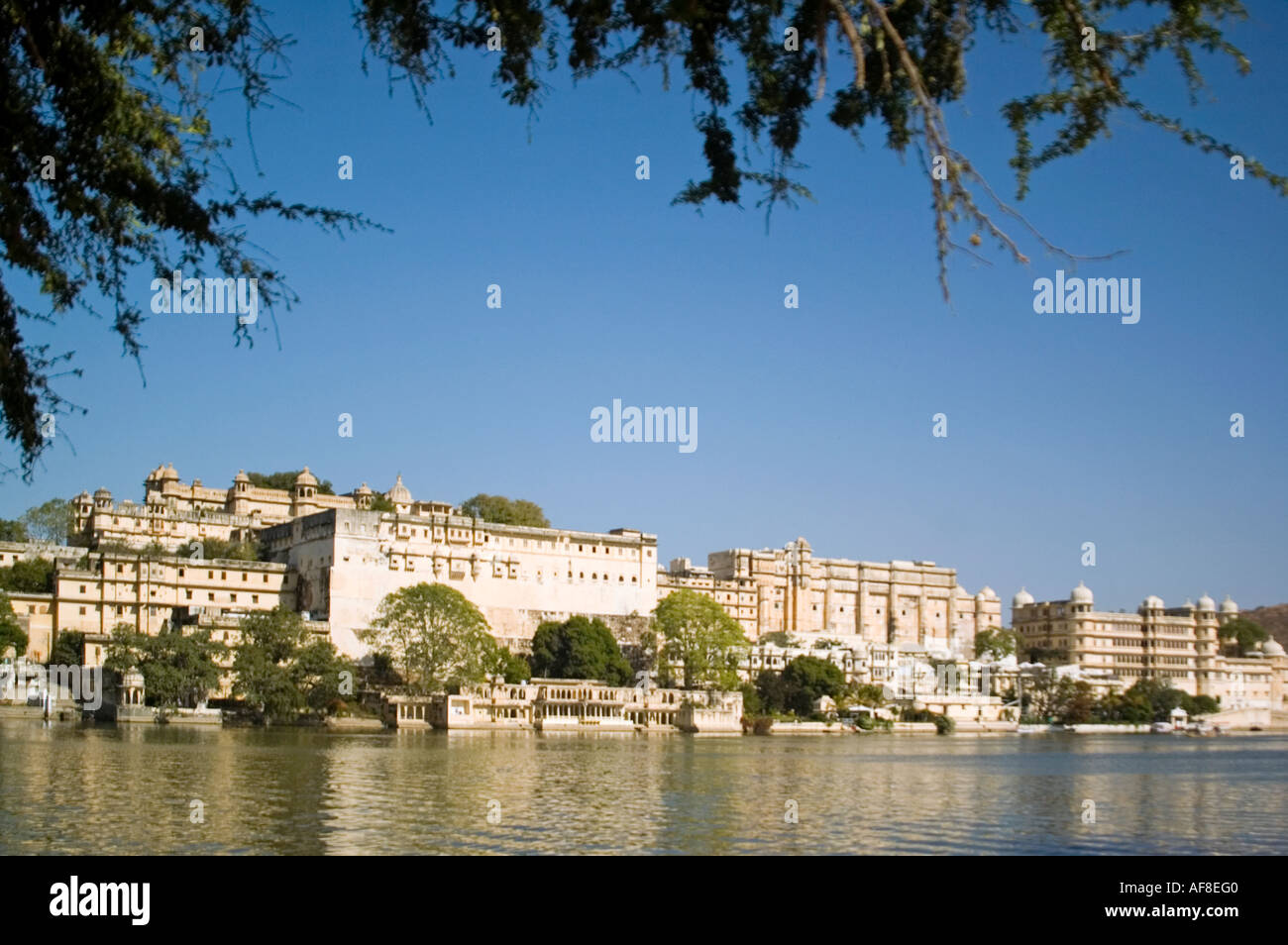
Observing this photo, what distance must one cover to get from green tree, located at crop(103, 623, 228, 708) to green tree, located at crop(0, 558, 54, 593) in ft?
36.3

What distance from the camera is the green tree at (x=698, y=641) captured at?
6719cm

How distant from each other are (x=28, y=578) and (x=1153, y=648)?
79110mm

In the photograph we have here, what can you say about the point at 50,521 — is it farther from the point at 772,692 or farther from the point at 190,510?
the point at 772,692

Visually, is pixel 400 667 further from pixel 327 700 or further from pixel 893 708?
pixel 893 708

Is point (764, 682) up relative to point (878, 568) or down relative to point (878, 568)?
down

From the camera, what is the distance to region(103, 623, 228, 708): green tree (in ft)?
170

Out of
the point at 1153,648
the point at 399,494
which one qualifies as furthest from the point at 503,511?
the point at 1153,648

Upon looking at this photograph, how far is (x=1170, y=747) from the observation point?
61.7 metres

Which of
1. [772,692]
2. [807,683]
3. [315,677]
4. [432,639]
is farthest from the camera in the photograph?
[807,683]

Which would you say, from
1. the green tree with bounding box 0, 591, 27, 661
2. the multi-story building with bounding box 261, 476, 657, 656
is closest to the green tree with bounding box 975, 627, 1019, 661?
the multi-story building with bounding box 261, 476, 657, 656

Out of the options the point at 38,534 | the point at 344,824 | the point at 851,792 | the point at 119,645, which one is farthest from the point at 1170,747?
the point at 38,534

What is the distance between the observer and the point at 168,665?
52.5 m

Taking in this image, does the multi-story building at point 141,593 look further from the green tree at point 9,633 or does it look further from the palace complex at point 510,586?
the green tree at point 9,633
